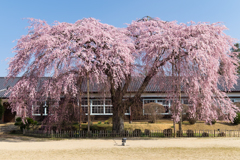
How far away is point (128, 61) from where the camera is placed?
16.2 meters

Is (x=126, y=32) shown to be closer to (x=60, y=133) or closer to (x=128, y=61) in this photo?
Answer: (x=128, y=61)

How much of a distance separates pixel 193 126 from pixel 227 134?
19.4 ft

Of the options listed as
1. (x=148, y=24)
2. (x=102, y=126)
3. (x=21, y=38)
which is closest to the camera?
(x=21, y=38)

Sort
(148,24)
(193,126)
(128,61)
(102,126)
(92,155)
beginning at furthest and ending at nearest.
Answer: (193,126) → (102,126) → (148,24) → (128,61) → (92,155)

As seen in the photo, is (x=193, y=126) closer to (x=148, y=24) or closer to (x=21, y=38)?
(x=148, y=24)

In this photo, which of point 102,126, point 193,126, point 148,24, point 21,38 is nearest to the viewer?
point 21,38

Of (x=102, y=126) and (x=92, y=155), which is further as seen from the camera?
(x=102, y=126)

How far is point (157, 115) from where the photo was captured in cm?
2627

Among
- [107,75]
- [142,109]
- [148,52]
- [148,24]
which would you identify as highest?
[148,24]

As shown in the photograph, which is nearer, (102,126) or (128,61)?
(128,61)

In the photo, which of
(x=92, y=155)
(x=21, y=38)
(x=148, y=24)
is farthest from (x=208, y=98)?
(x=21, y=38)

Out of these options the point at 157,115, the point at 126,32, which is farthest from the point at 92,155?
the point at 157,115

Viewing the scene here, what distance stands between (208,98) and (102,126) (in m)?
10.2

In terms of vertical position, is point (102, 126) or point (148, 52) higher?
point (148, 52)
